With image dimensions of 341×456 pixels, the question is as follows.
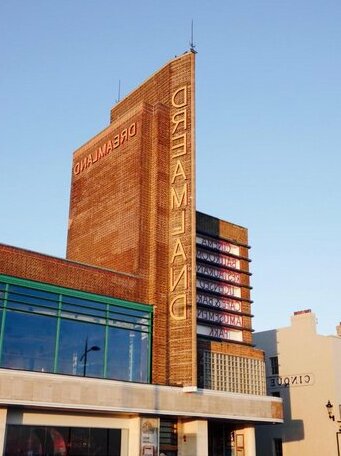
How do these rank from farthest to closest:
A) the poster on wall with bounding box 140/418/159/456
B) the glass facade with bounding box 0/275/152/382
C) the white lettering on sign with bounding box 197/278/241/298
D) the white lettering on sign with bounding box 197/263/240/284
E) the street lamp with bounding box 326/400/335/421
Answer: the street lamp with bounding box 326/400/335/421, the white lettering on sign with bounding box 197/263/240/284, the white lettering on sign with bounding box 197/278/241/298, the poster on wall with bounding box 140/418/159/456, the glass facade with bounding box 0/275/152/382

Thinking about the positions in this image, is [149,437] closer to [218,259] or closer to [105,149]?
[218,259]

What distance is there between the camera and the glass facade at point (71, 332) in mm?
28594

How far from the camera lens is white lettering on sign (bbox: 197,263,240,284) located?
132 ft

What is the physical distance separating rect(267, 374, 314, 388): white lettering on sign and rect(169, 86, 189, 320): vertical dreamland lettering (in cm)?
1953

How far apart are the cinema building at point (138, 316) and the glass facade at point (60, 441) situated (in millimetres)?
54

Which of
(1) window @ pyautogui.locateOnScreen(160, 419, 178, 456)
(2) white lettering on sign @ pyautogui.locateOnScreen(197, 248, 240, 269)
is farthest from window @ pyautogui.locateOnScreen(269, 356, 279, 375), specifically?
(1) window @ pyautogui.locateOnScreen(160, 419, 178, 456)

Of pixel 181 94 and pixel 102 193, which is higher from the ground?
pixel 181 94

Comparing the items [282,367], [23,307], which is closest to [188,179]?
[23,307]

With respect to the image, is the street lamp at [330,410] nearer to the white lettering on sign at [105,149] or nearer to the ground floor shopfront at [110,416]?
the ground floor shopfront at [110,416]

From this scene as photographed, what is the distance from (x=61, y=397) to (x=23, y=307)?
477 cm

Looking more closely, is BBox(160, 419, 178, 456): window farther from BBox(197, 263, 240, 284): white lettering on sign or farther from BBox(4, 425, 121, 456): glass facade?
BBox(197, 263, 240, 284): white lettering on sign

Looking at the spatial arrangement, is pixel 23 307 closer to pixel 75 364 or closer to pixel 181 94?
pixel 75 364

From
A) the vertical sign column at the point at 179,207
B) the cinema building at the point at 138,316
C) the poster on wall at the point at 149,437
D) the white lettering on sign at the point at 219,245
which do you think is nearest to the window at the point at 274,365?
the cinema building at the point at 138,316

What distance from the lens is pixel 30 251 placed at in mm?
31141
